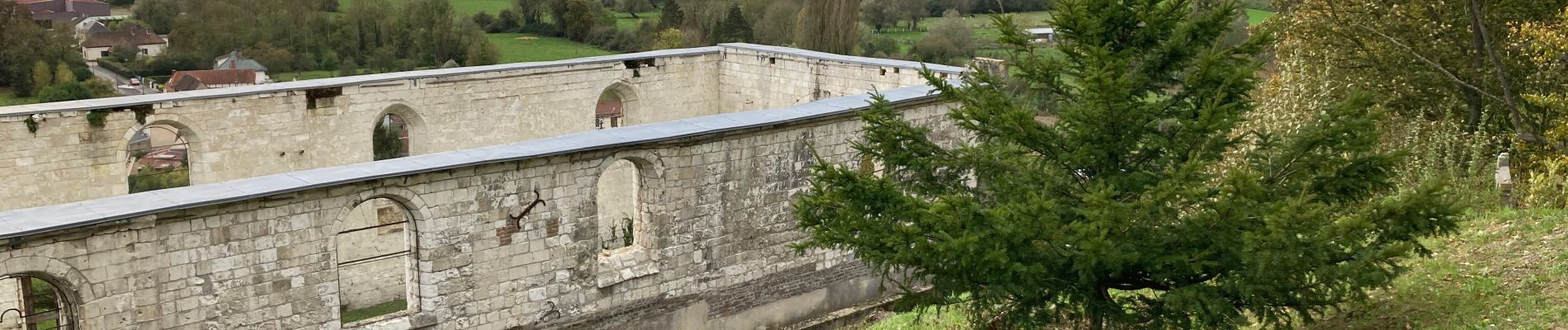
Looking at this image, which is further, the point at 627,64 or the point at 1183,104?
the point at 627,64

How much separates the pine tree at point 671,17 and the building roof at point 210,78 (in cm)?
1660

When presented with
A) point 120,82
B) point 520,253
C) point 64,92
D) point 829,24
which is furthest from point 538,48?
point 520,253

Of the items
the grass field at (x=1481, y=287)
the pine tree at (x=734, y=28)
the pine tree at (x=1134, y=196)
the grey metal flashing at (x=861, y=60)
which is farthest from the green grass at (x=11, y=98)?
the pine tree at (x=1134, y=196)

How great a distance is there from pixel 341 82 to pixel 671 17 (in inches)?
1538

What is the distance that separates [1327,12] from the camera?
19.2 meters

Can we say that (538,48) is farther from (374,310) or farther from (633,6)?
(374,310)

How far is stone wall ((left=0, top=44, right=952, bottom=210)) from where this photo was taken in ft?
44.6

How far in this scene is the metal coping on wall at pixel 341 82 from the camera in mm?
13594

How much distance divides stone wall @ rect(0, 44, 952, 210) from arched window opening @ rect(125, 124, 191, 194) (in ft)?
1.35

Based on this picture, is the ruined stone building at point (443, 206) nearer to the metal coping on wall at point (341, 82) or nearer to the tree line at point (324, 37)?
the metal coping on wall at point (341, 82)

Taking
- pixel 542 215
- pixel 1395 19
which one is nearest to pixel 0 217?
pixel 542 215

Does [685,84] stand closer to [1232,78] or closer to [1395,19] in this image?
[1395,19]

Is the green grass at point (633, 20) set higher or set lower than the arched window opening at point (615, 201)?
higher

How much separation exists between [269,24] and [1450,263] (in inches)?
1881
